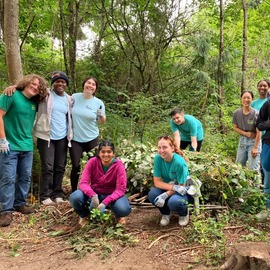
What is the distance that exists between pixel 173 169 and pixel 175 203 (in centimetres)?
43

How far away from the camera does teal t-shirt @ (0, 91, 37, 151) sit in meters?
4.21

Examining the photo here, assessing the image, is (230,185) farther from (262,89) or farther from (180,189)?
(262,89)

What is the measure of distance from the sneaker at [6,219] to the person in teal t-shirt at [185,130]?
9.07 ft

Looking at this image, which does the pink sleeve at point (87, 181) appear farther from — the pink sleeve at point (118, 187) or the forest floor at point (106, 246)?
the forest floor at point (106, 246)

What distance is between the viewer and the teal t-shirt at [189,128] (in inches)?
215

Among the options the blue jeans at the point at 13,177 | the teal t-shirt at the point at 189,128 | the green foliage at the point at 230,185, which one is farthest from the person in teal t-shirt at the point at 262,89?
the blue jeans at the point at 13,177

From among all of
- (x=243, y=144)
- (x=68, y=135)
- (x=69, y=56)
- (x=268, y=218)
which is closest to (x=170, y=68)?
(x=69, y=56)

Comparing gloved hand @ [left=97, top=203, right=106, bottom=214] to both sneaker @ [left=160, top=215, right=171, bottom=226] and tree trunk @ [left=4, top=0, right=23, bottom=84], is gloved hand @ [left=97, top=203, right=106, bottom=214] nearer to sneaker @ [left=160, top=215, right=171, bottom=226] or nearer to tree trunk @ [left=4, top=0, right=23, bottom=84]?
sneaker @ [left=160, top=215, right=171, bottom=226]

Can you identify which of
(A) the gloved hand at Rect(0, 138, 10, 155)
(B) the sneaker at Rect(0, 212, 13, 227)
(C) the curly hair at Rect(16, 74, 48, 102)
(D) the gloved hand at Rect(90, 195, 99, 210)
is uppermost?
(C) the curly hair at Rect(16, 74, 48, 102)

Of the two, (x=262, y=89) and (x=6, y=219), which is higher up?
(x=262, y=89)

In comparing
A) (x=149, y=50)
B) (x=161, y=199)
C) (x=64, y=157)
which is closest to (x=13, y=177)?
(x=64, y=157)

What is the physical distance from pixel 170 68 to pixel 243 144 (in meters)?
6.90

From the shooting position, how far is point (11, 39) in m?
A: 5.03

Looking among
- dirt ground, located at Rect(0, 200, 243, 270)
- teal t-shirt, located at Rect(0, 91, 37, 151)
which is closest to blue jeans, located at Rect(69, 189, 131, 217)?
dirt ground, located at Rect(0, 200, 243, 270)
